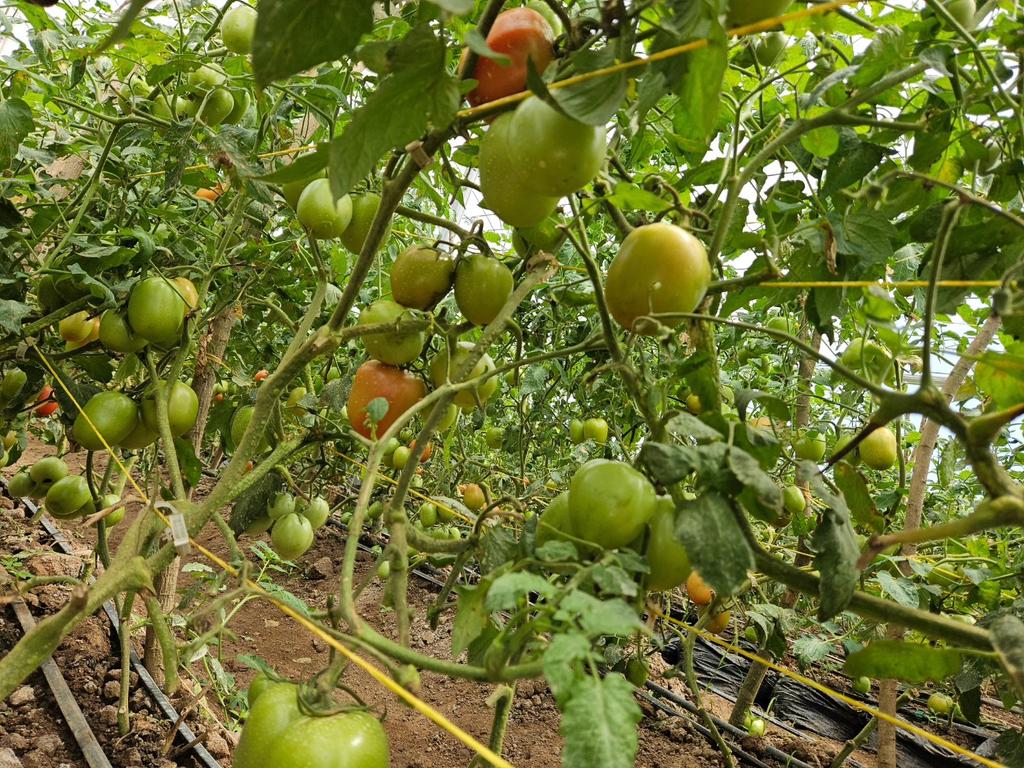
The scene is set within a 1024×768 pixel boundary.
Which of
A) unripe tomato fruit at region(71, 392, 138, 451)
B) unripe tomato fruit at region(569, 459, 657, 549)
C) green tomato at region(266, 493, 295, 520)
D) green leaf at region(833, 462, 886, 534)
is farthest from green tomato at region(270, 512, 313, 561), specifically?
green leaf at region(833, 462, 886, 534)

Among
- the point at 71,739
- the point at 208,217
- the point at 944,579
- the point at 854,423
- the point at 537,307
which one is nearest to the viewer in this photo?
the point at 944,579

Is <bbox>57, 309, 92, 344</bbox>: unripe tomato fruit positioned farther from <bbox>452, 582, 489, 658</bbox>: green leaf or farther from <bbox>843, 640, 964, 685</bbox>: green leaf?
<bbox>843, 640, 964, 685</bbox>: green leaf

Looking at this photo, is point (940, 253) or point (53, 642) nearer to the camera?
point (940, 253)

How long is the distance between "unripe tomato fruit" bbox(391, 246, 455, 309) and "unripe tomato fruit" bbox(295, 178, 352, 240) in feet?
0.36

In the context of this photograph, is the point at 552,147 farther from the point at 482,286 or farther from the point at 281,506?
the point at 281,506

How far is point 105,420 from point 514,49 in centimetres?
101

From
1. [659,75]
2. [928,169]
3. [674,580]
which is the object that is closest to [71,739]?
[674,580]

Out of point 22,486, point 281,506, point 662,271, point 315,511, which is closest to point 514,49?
point 662,271

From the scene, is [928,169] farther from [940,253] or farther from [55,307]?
[55,307]

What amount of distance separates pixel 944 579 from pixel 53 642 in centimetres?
162

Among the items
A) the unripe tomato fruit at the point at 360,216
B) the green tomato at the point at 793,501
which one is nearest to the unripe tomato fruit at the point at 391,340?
the unripe tomato fruit at the point at 360,216

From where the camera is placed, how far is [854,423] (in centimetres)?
337

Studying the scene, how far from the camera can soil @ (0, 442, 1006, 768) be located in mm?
1756

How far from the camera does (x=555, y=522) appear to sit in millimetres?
787
